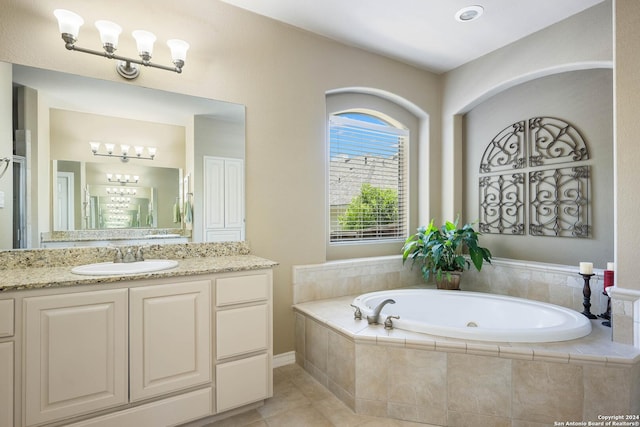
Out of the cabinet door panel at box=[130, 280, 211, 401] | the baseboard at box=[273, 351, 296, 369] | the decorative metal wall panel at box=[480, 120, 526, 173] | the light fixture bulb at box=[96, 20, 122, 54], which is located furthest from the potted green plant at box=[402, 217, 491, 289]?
the light fixture bulb at box=[96, 20, 122, 54]

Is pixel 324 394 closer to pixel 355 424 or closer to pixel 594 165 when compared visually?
pixel 355 424

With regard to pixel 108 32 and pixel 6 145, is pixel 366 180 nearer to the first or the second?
pixel 108 32

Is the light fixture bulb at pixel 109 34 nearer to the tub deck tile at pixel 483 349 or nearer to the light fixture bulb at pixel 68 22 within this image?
the light fixture bulb at pixel 68 22

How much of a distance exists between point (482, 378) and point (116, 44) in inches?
109

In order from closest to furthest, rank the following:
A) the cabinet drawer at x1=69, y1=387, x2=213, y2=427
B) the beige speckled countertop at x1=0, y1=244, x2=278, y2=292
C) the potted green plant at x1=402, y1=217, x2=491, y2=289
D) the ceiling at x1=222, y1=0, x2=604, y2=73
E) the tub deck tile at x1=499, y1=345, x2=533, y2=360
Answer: the beige speckled countertop at x1=0, y1=244, x2=278, y2=292 < the cabinet drawer at x1=69, y1=387, x2=213, y2=427 < the tub deck tile at x1=499, y1=345, x2=533, y2=360 < the ceiling at x1=222, y1=0, x2=604, y2=73 < the potted green plant at x1=402, y1=217, x2=491, y2=289

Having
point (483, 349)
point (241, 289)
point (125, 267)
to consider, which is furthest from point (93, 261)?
point (483, 349)

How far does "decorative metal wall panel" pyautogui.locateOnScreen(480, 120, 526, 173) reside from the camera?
9.50ft

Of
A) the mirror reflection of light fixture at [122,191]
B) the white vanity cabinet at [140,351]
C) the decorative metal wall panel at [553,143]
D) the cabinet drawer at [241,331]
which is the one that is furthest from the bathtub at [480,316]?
the mirror reflection of light fixture at [122,191]

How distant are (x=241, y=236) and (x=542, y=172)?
261cm

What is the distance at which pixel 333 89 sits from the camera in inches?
111

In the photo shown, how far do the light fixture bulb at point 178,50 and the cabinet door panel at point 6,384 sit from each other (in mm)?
1702

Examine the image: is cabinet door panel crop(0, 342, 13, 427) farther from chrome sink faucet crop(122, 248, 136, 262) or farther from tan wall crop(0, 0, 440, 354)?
tan wall crop(0, 0, 440, 354)

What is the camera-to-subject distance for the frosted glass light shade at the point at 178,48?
1969 millimetres

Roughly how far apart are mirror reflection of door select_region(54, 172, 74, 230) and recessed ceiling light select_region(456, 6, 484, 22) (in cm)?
290
